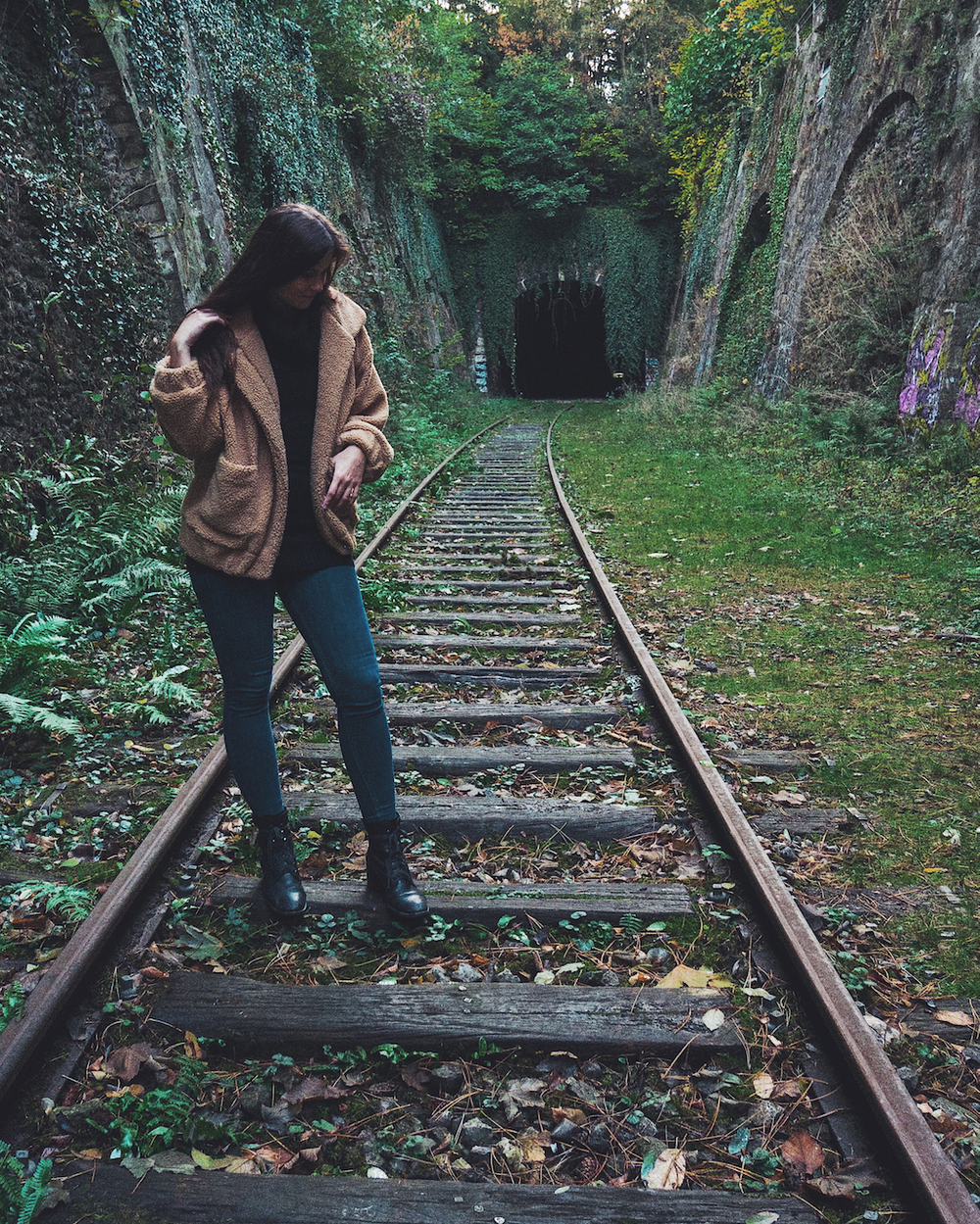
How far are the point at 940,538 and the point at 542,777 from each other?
5.40m

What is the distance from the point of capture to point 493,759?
366 centimetres

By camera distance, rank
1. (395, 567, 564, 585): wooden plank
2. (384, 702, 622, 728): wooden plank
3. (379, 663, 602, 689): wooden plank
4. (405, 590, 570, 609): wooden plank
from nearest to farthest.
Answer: (384, 702, 622, 728): wooden plank < (379, 663, 602, 689): wooden plank < (405, 590, 570, 609): wooden plank < (395, 567, 564, 585): wooden plank

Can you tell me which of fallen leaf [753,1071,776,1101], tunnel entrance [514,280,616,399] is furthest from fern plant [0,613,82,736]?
tunnel entrance [514,280,616,399]

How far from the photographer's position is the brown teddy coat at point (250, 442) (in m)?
2.18

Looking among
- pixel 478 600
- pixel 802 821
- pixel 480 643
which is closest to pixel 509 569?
pixel 478 600

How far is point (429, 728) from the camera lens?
4.14m

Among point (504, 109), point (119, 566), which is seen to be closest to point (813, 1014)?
point (119, 566)

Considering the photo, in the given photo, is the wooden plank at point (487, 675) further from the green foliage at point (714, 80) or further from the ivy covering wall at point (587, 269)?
the ivy covering wall at point (587, 269)

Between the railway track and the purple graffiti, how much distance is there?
7.72 metres

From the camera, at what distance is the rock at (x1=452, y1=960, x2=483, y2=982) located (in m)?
2.40

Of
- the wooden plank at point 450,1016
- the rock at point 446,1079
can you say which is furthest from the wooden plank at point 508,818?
the rock at point 446,1079

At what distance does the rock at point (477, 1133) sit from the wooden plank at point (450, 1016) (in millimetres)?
220

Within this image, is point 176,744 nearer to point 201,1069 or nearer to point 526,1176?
point 201,1069

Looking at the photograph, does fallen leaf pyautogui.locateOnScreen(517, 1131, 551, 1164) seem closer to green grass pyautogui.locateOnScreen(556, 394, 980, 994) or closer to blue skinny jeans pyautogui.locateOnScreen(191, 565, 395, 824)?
blue skinny jeans pyautogui.locateOnScreen(191, 565, 395, 824)
